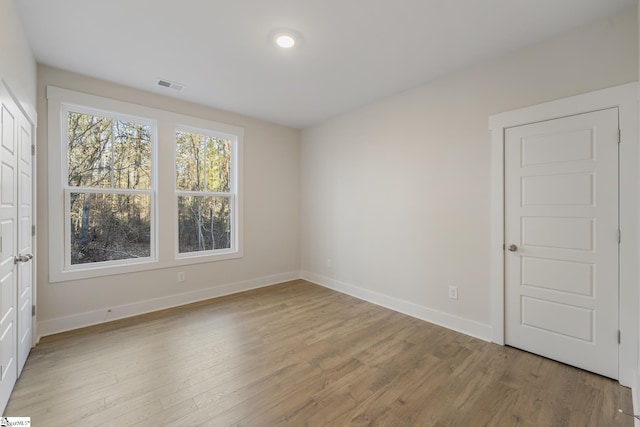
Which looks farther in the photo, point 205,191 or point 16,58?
point 205,191

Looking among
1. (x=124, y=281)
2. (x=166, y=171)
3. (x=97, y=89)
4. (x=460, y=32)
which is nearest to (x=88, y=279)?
(x=124, y=281)

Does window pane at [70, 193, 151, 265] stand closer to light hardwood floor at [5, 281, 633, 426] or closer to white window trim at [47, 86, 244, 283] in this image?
white window trim at [47, 86, 244, 283]

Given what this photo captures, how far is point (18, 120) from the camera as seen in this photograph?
200cm

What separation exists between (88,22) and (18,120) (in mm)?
904

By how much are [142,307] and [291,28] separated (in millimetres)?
3409

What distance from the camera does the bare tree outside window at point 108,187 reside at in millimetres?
2984

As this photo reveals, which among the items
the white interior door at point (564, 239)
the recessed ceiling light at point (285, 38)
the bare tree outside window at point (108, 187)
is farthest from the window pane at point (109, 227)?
the white interior door at point (564, 239)

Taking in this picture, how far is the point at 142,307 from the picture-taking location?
10.8 feet

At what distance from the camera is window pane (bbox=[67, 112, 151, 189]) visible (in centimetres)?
298

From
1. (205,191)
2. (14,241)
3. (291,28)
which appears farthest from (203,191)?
(291,28)

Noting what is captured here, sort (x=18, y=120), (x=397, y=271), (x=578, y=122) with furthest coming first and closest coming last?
(x=397, y=271)
(x=578, y=122)
(x=18, y=120)

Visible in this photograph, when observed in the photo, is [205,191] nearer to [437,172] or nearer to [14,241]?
[14,241]

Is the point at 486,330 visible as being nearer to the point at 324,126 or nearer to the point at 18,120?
the point at 324,126

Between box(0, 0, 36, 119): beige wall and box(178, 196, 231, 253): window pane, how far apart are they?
1.72m
